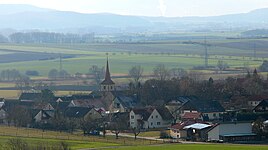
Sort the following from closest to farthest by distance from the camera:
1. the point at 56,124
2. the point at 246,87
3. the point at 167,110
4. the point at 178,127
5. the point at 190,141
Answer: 1. the point at 190,141
2. the point at 178,127
3. the point at 56,124
4. the point at 167,110
5. the point at 246,87

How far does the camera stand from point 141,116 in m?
44.5

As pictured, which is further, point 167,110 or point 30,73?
point 30,73

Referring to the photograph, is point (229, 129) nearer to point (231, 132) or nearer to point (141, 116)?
point (231, 132)

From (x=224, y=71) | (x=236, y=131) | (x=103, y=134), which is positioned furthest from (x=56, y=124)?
(x=224, y=71)

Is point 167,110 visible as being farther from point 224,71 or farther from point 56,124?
point 224,71

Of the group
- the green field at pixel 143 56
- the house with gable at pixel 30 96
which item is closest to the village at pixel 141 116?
the house with gable at pixel 30 96

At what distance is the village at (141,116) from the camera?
3856cm

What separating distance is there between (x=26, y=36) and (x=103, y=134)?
417ft

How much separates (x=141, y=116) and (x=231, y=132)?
723cm

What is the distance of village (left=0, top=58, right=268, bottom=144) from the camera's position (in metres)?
38.6

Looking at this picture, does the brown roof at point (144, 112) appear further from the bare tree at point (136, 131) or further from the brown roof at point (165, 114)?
the bare tree at point (136, 131)

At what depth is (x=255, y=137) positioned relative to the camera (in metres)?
37.9

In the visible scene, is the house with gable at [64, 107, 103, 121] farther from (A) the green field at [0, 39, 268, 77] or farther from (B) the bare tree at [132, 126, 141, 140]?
(A) the green field at [0, 39, 268, 77]

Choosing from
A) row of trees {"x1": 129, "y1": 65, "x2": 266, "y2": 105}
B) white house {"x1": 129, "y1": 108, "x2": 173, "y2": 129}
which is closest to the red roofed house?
white house {"x1": 129, "y1": 108, "x2": 173, "y2": 129}
